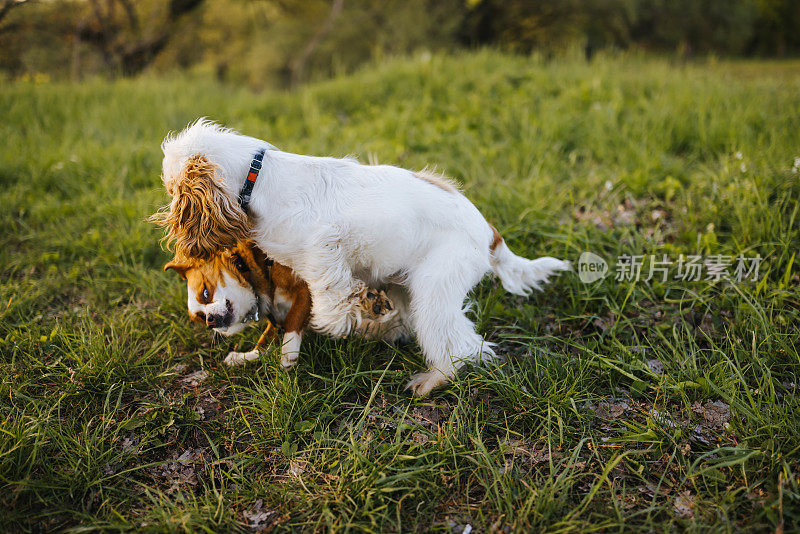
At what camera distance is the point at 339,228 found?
2236 mm

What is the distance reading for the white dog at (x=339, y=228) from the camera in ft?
7.11

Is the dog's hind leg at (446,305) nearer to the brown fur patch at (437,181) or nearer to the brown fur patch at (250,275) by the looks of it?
the brown fur patch at (437,181)

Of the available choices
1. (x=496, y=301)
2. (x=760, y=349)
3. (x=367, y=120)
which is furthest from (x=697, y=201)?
(x=367, y=120)

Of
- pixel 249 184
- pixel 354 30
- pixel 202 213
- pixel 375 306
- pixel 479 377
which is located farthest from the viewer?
pixel 354 30

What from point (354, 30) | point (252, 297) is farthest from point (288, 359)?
point (354, 30)

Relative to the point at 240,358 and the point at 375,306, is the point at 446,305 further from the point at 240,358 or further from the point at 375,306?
the point at 240,358

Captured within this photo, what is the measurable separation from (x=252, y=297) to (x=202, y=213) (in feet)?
2.05

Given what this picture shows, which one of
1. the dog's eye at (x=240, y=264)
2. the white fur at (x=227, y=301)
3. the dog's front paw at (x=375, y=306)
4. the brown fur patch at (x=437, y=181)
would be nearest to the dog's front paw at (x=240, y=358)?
the white fur at (x=227, y=301)

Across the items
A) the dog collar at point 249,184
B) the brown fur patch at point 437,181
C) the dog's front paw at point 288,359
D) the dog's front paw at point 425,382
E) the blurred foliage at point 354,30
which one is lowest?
the dog's front paw at point 425,382

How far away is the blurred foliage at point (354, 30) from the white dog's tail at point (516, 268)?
5.87 metres

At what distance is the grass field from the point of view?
2010 millimetres

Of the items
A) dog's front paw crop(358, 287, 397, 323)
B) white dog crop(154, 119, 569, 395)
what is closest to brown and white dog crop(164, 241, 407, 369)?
dog's front paw crop(358, 287, 397, 323)

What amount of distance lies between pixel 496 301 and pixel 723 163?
8.63ft

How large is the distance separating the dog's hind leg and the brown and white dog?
18 centimetres
